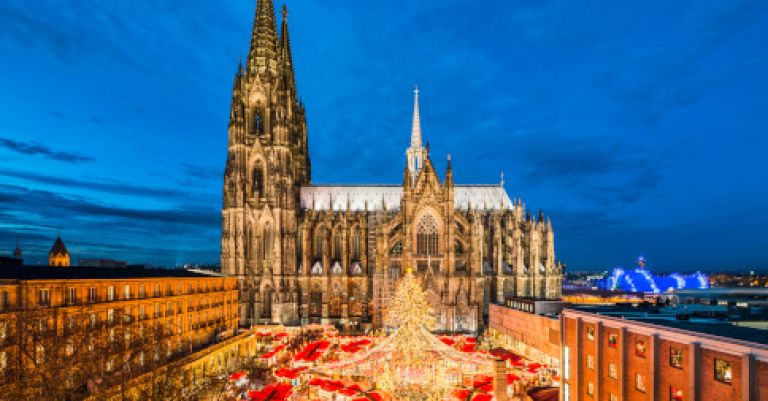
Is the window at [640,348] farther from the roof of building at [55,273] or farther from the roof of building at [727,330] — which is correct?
the roof of building at [55,273]

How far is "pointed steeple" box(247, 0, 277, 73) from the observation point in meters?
83.6

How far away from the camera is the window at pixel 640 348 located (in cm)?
3012

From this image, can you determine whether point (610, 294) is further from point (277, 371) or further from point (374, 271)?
point (277, 371)

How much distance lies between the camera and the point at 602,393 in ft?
111

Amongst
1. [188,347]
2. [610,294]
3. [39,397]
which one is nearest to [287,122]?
[188,347]

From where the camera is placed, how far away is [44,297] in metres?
36.0

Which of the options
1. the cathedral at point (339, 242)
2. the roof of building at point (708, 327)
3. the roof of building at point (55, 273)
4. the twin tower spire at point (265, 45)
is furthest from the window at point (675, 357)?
the twin tower spire at point (265, 45)

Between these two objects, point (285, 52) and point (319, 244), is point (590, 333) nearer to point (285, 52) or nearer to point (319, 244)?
point (319, 244)

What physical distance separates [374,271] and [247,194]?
80.9 feet

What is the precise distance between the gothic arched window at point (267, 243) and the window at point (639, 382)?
6082cm

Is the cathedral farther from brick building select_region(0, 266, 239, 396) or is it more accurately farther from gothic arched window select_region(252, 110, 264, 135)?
brick building select_region(0, 266, 239, 396)

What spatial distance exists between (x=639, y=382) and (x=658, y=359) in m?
2.54

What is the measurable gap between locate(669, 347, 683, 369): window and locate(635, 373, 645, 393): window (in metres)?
2.85

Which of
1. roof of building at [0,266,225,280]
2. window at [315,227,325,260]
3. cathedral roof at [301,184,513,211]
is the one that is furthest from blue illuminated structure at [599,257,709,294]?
roof of building at [0,266,225,280]
